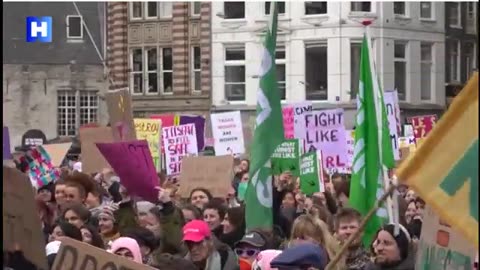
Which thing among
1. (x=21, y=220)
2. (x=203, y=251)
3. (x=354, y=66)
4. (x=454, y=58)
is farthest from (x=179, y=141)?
(x=454, y=58)

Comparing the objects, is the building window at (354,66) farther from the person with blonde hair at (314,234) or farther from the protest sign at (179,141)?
the person with blonde hair at (314,234)

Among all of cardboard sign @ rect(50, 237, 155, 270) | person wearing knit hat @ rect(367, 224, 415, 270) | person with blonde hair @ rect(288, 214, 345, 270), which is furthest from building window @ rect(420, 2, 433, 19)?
cardboard sign @ rect(50, 237, 155, 270)

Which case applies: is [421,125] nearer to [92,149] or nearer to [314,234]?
[92,149]

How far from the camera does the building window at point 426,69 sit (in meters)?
43.5

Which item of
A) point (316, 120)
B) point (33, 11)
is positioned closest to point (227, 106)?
point (33, 11)

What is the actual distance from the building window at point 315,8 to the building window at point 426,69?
12.2ft

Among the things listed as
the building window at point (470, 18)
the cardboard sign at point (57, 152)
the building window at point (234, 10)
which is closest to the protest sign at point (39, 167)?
the cardboard sign at point (57, 152)

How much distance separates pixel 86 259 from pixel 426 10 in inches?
1514

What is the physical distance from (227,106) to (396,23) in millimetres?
6052

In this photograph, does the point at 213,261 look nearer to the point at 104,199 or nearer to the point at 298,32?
the point at 104,199

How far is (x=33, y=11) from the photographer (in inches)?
1929

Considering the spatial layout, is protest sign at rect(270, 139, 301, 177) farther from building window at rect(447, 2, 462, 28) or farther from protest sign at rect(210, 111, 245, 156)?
building window at rect(447, 2, 462, 28)

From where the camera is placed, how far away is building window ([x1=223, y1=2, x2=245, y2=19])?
142 ft

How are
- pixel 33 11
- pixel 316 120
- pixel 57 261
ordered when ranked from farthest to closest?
pixel 33 11 < pixel 316 120 < pixel 57 261
